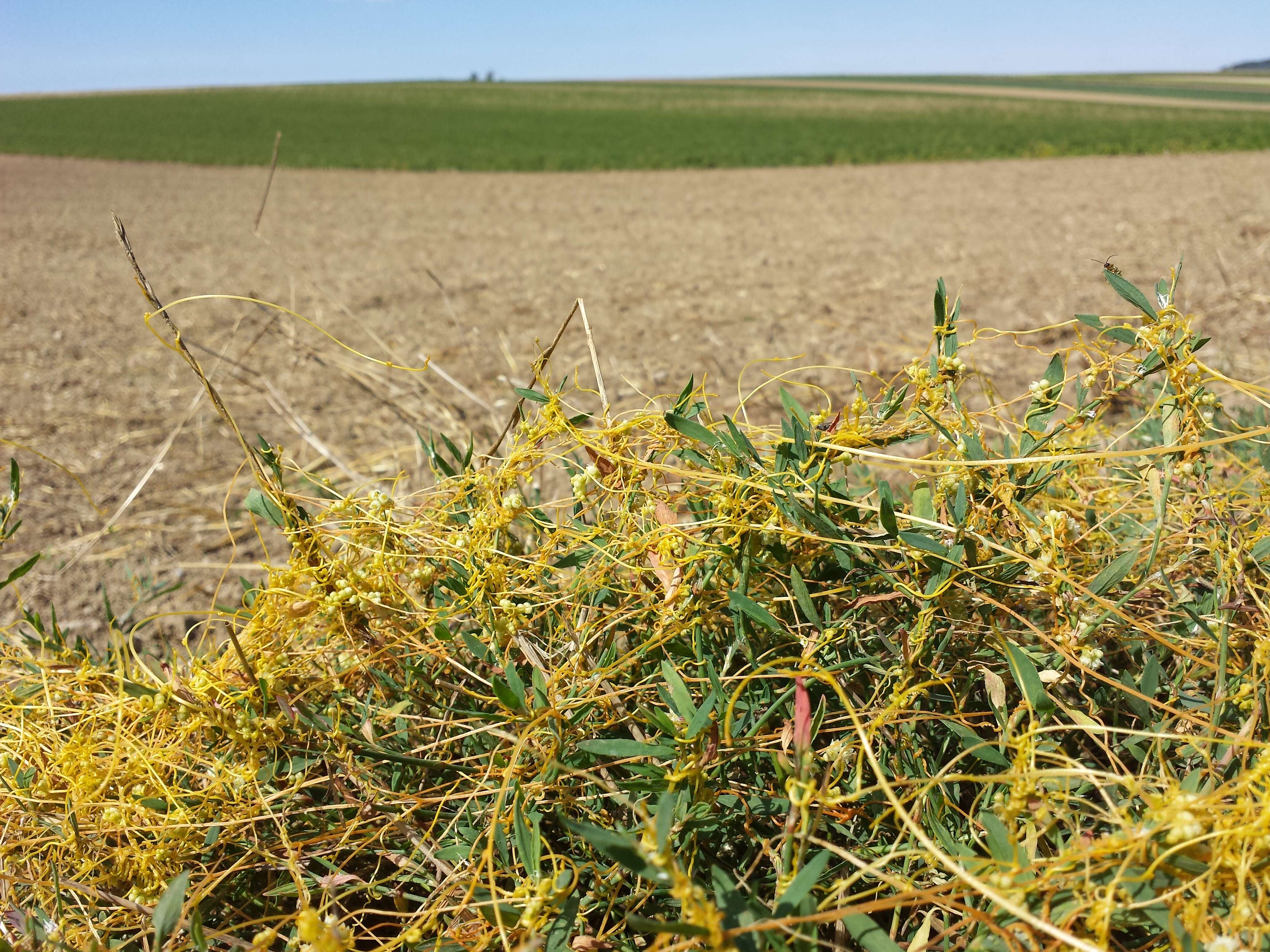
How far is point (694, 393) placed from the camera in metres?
1.49

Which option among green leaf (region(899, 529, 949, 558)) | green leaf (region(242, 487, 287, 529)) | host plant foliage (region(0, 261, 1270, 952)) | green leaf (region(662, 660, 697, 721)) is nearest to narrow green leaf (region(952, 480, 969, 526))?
host plant foliage (region(0, 261, 1270, 952))

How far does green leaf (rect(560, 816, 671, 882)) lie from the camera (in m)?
0.81

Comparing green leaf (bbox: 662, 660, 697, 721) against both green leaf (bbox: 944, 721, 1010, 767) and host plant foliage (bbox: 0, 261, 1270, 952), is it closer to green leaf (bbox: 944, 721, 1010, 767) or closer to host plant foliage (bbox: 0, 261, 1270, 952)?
host plant foliage (bbox: 0, 261, 1270, 952)

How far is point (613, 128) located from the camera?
3531 cm

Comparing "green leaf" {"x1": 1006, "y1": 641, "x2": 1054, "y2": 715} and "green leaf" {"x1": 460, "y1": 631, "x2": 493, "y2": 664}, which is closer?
"green leaf" {"x1": 1006, "y1": 641, "x2": 1054, "y2": 715}

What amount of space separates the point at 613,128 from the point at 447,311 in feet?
105

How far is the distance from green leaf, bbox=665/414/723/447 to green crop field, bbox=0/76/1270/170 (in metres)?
24.1

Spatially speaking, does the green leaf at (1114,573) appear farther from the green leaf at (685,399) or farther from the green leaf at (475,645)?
the green leaf at (475,645)

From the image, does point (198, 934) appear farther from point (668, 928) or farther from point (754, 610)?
point (754, 610)

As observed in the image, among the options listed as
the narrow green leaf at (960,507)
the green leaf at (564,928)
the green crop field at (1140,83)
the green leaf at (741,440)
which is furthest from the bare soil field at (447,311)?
the green crop field at (1140,83)

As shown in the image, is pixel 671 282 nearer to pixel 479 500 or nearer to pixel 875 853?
pixel 479 500

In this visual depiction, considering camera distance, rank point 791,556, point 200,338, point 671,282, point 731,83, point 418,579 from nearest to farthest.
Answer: point 791,556 → point 418,579 → point 200,338 → point 671,282 → point 731,83

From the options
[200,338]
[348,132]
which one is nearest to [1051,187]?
[200,338]

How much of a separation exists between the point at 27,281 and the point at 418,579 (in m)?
9.49
